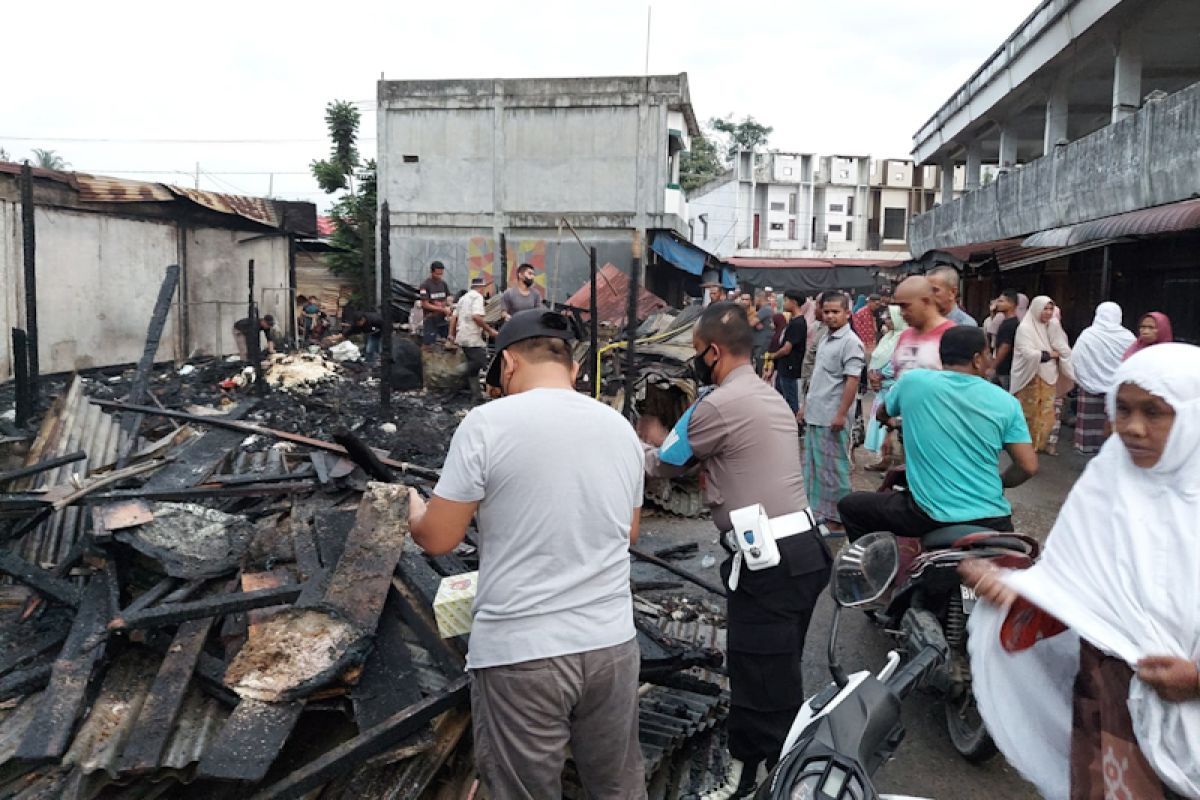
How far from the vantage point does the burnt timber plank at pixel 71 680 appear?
318cm

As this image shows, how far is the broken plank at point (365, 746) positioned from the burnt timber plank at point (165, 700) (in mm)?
512

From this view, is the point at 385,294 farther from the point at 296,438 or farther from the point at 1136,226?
the point at 1136,226

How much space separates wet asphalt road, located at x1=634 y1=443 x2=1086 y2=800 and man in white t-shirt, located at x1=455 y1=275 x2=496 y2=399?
4.73m

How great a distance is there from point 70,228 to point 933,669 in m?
15.2

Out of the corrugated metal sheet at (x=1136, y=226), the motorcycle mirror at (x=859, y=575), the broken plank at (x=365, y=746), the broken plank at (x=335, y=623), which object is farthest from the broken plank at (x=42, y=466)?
the corrugated metal sheet at (x=1136, y=226)

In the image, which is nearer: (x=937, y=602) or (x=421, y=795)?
A: (x=421, y=795)

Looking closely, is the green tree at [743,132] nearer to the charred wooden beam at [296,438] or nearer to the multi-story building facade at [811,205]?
the multi-story building facade at [811,205]

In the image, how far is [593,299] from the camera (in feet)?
30.2

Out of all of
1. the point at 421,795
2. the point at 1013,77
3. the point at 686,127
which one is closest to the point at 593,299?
the point at 421,795

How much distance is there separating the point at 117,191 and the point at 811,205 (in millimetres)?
41956

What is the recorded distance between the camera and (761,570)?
10.5 feet

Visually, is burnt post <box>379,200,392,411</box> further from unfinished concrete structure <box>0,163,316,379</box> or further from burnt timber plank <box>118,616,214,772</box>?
unfinished concrete structure <box>0,163,316,379</box>

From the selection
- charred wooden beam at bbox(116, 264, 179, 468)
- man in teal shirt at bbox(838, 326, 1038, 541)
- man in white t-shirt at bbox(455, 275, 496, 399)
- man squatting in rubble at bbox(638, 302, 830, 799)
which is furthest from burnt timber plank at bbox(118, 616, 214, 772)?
man in white t-shirt at bbox(455, 275, 496, 399)

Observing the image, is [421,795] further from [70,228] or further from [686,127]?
[686,127]
